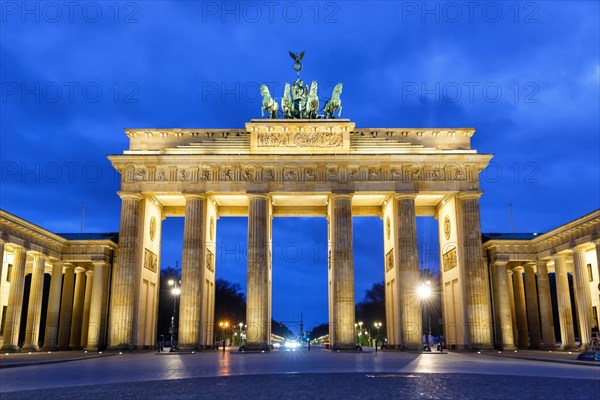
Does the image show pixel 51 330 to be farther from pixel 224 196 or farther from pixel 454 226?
pixel 454 226

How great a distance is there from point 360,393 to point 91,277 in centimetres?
4031

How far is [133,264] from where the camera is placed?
44281mm

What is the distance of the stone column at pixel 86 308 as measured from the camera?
153 feet

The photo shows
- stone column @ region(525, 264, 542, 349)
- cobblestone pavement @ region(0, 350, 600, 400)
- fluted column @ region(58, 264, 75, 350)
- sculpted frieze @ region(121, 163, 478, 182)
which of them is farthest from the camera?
stone column @ region(525, 264, 542, 349)

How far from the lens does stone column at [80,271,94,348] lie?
4659cm

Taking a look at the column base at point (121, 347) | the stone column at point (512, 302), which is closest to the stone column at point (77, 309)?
the column base at point (121, 347)

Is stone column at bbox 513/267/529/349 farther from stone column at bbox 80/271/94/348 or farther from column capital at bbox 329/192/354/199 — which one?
stone column at bbox 80/271/94/348

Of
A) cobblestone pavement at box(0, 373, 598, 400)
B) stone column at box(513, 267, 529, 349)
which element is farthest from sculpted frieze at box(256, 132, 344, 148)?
cobblestone pavement at box(0, 373, 598, 400)

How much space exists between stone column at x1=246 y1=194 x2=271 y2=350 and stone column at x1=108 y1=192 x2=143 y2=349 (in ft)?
28.8

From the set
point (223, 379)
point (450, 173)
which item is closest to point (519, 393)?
point (223, 379)

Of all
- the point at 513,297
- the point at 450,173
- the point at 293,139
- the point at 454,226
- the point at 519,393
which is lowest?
the point at 519,393

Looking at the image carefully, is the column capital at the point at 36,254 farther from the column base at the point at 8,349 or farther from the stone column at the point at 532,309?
the stone column at the point at 532,309

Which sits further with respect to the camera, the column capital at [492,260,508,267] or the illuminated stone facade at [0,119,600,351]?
the column capital at [492,260,508,267]

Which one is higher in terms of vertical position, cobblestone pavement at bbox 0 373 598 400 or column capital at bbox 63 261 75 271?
column capital at bbox 63 261 75 271
